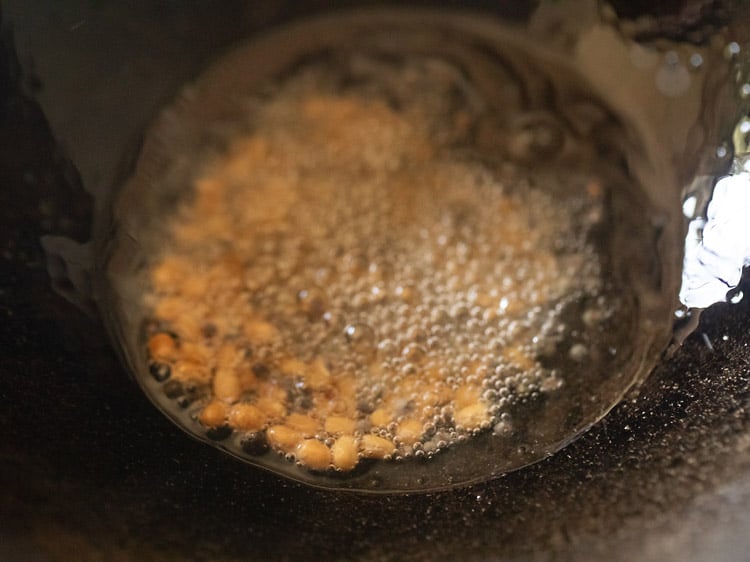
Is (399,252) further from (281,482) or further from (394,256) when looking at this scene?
(281,482)

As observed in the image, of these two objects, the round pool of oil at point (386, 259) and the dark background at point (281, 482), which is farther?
the round pool of oil at point (386, 259)

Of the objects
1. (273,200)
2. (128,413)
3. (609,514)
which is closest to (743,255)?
(609,514)

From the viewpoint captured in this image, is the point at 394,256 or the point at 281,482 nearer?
the point at 281,482

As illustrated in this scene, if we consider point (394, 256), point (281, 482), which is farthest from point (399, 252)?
point (281, 482)

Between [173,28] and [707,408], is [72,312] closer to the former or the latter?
[173,28]

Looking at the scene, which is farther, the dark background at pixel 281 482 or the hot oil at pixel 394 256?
the hot oil at pixel 394 256

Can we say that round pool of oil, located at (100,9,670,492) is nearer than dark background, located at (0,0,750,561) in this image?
No
